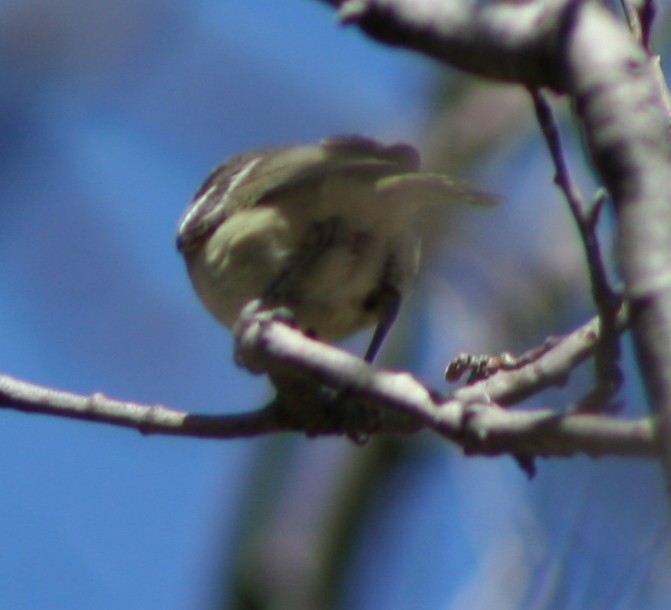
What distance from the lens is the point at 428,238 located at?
551 centimetres

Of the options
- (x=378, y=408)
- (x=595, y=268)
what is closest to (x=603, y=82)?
(x=595, y=268)

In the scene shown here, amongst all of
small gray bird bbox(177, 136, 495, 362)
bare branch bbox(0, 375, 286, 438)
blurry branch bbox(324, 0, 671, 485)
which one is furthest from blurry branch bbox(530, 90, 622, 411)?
small gray bird bbox(177, 136, 495, 362)

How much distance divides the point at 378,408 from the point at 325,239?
1.41 m

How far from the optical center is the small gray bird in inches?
157

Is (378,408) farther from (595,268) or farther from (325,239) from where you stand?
(325,239)

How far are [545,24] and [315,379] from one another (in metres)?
1.01

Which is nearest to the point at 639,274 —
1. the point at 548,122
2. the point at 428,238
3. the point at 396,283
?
the point at 548,122

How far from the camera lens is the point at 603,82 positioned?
1.37m

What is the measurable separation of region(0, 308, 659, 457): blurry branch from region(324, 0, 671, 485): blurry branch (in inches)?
4.8

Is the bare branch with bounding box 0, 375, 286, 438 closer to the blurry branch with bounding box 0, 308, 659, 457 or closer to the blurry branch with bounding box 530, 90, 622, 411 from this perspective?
the blurry branch with bounding box 0, 308, 659, 457

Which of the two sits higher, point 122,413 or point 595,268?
point 595,268

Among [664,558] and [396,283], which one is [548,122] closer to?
[664,558]

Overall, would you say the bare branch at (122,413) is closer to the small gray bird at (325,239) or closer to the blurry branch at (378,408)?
the blurry branch at (378,408)

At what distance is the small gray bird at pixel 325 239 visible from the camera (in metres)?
3.99
